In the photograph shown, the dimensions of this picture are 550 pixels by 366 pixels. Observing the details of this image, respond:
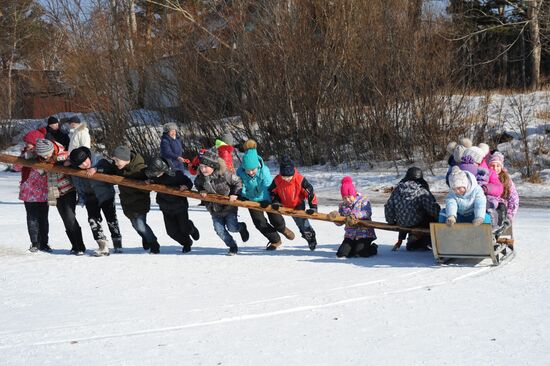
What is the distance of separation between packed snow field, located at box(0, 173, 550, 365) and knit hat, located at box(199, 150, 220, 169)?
1.13 metres

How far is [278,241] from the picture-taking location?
32.3ft

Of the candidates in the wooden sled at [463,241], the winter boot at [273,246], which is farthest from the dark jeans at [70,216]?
the wooden sled at [463,241]

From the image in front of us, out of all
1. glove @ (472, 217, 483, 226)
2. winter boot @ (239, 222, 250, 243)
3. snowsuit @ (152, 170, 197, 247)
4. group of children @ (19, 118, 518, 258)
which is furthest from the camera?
winter boot @ (239, 222, 250, 243)

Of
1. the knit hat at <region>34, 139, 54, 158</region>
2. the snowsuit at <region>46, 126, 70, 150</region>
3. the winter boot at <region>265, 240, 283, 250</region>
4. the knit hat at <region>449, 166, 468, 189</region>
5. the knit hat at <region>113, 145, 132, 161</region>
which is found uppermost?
the snowsuit at <region>46, 126, 70, 150</region>

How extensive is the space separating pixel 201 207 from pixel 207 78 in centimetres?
1038

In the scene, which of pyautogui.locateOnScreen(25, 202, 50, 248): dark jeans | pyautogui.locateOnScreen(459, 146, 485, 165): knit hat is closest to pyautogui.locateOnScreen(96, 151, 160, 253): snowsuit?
pyautogui.locateOnScreen(25, 202, 50, 248): dark jeans

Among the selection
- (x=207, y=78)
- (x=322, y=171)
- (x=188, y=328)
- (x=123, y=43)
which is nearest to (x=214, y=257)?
(x=188, y=328)

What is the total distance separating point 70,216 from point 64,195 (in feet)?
0.94

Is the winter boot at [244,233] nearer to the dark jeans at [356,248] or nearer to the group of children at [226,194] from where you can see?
the group of children at [226,194]

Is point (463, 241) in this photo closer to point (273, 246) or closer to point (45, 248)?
point (273, 246)

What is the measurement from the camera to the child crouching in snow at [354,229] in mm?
8969

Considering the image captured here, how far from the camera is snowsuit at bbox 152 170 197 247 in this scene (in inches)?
376

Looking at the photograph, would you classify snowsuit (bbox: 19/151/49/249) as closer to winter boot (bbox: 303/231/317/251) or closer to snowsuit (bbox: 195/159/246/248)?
snowsuit (bbox: 195/159/246/248)

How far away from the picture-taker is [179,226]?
32.1 ft
